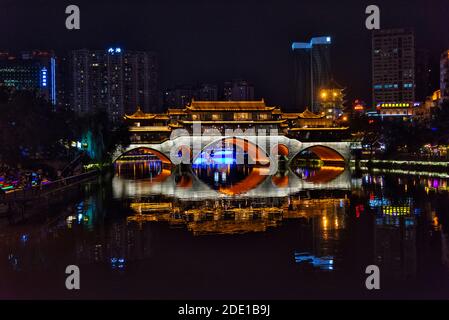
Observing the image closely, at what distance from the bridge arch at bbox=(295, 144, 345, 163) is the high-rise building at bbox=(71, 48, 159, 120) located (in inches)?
2211

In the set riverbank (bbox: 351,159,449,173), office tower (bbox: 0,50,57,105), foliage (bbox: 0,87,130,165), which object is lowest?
riverbank (bbox: 351,159,449,173)

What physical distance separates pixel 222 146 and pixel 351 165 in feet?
108

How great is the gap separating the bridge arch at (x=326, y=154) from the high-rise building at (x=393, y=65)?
68.9m

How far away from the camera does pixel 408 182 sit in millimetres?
40062

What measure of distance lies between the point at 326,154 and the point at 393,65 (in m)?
78.1

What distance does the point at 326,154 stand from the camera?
70312 millimetres

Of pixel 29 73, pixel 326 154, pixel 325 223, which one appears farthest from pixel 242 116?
pixel 29 73

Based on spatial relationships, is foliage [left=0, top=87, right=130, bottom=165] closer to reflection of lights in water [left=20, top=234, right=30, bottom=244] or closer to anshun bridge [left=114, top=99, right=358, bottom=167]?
anshun bridge [left=114, top=99, right=358, bottom=167]

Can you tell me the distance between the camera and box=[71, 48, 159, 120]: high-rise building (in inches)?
4712

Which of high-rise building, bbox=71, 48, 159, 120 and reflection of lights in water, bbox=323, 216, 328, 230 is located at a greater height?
high-rise building, bbox=71, 48, 159, 120

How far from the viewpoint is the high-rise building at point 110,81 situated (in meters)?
120

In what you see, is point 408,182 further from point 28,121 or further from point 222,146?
point 222,146

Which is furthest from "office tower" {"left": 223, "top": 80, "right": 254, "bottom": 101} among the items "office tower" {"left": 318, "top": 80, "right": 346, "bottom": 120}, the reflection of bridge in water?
the reflection of bridge in water

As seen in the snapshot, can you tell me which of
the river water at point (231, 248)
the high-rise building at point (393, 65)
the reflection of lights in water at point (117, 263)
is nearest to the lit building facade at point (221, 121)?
the river water at point (231, 248)
